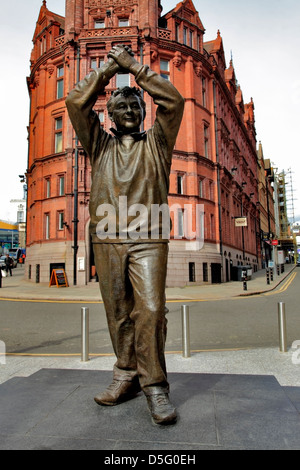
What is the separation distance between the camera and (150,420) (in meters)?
2.46

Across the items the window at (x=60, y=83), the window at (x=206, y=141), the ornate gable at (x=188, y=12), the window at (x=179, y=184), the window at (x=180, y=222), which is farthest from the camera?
the window at (x=206, y=141)

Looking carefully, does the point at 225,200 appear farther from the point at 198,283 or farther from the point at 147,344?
the point at 147,344

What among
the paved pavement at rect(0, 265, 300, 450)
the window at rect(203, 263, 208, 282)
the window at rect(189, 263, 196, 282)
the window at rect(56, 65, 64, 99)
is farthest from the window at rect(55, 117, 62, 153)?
the paved pavement at rect(0, 265, 300, 450)

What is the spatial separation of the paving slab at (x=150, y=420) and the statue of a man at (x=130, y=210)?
238 millimetres

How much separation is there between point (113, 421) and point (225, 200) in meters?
30.7

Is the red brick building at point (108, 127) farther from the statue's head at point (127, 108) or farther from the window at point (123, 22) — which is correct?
the statue's head at point (127, 108)

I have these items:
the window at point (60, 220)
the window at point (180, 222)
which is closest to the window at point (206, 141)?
the window at point (180, 222)

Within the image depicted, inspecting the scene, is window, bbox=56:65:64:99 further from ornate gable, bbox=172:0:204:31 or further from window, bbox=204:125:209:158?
window, bbox=204:125:209:158

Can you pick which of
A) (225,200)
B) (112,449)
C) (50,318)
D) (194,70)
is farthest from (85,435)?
(225,200)

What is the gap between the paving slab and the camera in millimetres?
2107

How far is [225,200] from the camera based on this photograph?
32.0m

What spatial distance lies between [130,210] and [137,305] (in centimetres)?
76

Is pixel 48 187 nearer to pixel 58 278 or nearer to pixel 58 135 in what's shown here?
pixel 58 135

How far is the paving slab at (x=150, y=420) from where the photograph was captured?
2.11m
